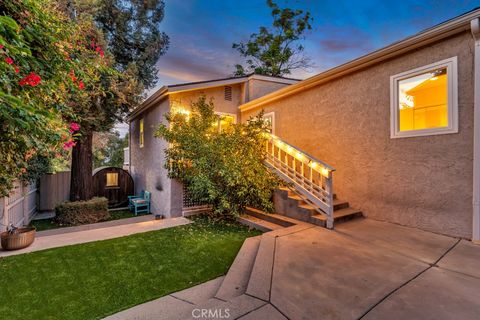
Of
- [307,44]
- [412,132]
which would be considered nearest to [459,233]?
[412,132]

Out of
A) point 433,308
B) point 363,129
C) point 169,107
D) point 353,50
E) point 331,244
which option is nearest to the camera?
point 433,308

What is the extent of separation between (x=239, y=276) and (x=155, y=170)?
6.41 meters

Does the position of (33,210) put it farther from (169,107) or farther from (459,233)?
(459,233)

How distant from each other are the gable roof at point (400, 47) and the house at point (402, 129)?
16 millimetres

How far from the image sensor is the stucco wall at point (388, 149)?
4.20 m

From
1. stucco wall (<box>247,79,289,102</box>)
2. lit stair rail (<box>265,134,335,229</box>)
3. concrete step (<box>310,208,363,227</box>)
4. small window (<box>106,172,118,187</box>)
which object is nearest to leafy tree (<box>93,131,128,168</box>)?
small window (<box>106,172,118,187</box>)

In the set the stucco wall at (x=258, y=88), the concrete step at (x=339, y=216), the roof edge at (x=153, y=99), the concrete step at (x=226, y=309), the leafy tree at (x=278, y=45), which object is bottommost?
the concrete step at (x=226, y=309)

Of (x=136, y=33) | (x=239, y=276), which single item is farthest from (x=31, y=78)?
(x=136, y=33)

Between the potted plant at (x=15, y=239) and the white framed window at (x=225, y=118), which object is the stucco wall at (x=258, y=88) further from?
the potted plant at (x=15, y=239)

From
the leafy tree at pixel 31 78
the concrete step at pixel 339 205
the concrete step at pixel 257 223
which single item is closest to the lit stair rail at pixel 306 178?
the concrete step at pixel 339 205

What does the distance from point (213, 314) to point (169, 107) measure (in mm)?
6429

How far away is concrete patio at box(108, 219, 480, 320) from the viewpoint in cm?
226

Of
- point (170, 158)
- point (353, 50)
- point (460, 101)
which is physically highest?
point (353, 50)

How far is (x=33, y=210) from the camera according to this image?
8445 millimetres
